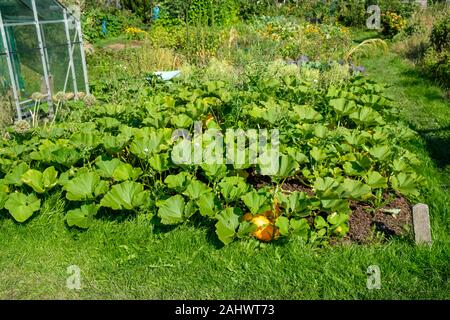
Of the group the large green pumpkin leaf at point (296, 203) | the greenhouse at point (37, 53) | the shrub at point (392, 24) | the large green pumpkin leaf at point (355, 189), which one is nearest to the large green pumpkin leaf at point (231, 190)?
the large green pumpkin leaf at point (296, 203)

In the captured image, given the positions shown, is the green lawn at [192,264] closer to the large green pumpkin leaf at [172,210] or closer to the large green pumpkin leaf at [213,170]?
the large green pumpkin leaf at [172,210]

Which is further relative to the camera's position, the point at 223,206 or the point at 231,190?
the point at 223,206

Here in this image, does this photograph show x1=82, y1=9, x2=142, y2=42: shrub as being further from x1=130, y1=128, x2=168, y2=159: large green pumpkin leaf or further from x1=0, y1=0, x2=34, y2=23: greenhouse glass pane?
x1=130, y1=128, x2=168, y2=159: large green pumpkin leaf

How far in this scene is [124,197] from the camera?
2.97m

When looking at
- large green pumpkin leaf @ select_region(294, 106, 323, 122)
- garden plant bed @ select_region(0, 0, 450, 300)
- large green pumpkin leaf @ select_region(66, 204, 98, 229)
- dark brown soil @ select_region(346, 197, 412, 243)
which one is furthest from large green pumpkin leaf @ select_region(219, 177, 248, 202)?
large green pumpkin leaf @ select_region(294, 106, 323, 122)

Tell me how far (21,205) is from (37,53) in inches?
142

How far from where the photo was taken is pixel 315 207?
2828mm

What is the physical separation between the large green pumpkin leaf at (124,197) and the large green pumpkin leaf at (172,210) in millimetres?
151

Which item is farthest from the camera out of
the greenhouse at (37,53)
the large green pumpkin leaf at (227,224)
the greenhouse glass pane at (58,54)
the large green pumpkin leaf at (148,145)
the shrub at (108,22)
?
the shrub at (108,22)

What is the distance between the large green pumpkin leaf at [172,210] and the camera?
2.82 metres

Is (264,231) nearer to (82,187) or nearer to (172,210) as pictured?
(172,210)

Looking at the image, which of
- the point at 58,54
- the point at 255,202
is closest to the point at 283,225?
the point at 255,202
